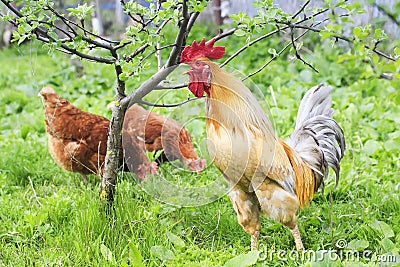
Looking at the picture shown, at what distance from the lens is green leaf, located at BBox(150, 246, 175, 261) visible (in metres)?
2.99

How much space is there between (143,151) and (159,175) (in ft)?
0.82

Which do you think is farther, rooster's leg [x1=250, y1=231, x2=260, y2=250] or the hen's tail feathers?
the hen's tail feathers

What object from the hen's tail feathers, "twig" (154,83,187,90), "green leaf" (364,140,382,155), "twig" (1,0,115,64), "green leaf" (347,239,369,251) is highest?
"twig" (1,0,115,64)

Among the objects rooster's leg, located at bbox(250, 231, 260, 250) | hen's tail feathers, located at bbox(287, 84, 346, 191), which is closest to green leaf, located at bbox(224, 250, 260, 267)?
rooster's leg, located at bbox(250, 231, 260, 250)

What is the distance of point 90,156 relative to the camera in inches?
168

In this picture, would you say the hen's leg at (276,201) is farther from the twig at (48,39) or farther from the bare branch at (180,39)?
the twig at (48,39)

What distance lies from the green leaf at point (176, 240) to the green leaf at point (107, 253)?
1.21 ft

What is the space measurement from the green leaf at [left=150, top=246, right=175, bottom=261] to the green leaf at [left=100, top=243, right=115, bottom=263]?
23cm

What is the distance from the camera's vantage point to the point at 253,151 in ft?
9.37

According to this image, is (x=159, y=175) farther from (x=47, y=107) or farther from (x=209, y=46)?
(x=209, y=46)

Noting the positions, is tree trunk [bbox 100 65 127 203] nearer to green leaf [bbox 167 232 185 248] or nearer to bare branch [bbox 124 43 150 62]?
bare branch [bbox 124 43 150 62]

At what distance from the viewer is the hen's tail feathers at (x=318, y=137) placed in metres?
3.37

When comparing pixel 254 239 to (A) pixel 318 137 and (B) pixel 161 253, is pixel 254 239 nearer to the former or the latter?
(B) pixel 161 253

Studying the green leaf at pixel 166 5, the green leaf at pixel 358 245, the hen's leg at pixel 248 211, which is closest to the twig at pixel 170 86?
the green leaf at pixel 166 5
